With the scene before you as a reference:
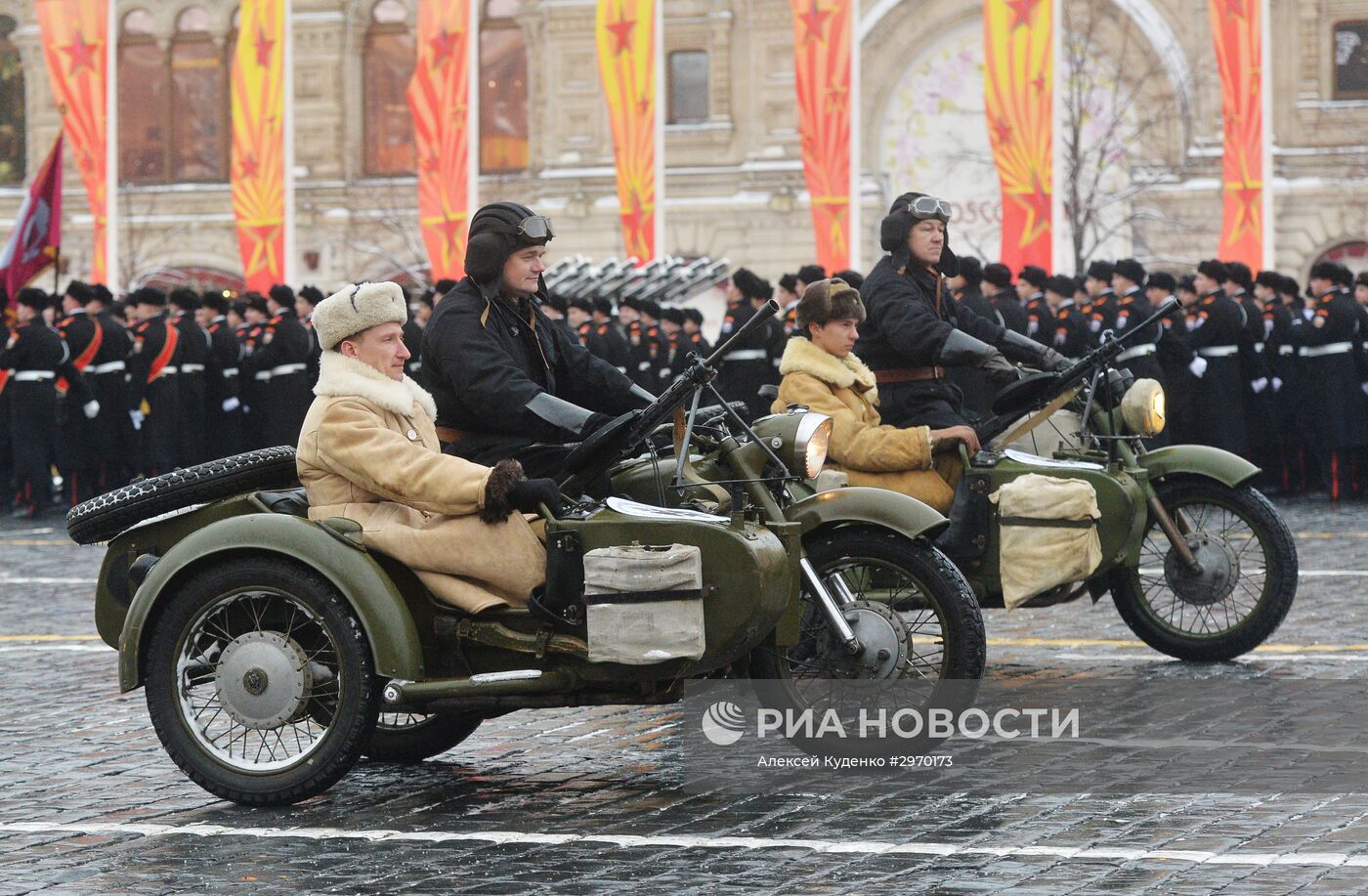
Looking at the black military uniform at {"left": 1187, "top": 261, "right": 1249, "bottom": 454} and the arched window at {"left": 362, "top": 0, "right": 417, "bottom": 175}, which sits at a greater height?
the arched window at {"left": 362, "top": 0, "right": 417, "bottom": 175}

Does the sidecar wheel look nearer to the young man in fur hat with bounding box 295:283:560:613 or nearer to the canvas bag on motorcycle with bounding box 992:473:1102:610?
the young man in fur hat with bounding box 295:283:560:613

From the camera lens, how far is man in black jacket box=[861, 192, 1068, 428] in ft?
31.2

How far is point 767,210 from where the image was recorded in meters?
43.3

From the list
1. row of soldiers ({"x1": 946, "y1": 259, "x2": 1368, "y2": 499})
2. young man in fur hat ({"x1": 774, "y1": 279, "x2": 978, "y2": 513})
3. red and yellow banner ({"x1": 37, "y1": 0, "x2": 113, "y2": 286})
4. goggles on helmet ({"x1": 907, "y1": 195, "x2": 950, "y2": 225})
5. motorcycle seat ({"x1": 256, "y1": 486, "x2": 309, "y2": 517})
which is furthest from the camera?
red and yellow banner ({"x1": 37, "y1": 0, "x2": 113, "y2": 286})

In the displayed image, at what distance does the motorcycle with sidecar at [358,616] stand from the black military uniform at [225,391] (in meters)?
14.9

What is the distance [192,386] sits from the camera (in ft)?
70.8

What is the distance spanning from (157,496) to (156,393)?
14649 mm

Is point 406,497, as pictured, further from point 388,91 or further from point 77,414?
point 388,91

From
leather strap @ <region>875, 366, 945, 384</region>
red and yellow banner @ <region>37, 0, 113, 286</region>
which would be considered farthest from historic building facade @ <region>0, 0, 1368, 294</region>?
leather strap @ <region>875, 366, 945, 384</region>

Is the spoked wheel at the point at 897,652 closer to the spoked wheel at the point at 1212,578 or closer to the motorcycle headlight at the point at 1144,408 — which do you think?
the motorcycle headlight at the point at 1144,408

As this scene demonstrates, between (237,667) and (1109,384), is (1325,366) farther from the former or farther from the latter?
(237,667)

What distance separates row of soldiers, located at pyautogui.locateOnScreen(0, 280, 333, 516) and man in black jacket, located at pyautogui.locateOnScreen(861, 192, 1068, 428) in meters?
12.0

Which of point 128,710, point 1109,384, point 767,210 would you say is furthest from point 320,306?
point 767,210

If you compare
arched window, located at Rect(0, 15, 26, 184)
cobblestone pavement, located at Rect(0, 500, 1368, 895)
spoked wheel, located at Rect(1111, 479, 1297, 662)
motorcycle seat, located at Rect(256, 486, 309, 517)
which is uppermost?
arched window, located at Rect(0, 15, 26, 184)
